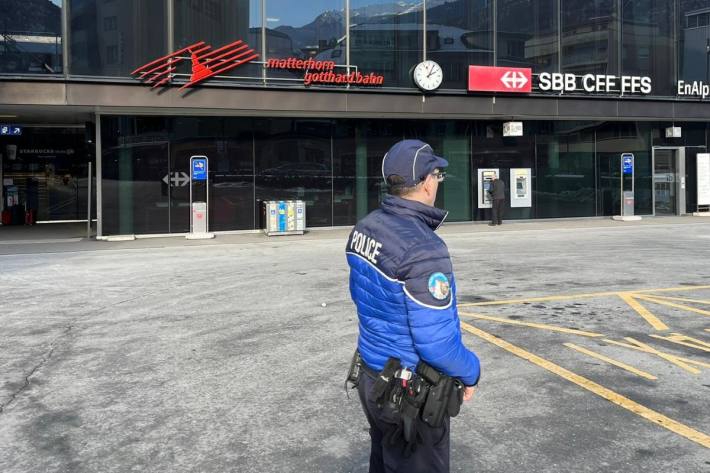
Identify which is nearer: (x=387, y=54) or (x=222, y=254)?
(x=222, y=254)

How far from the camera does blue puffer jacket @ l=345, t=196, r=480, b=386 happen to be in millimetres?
2520

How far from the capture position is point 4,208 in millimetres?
25719

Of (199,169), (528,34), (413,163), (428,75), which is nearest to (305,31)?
(428,75)

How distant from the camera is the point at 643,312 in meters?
8.10

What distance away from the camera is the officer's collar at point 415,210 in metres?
2.72

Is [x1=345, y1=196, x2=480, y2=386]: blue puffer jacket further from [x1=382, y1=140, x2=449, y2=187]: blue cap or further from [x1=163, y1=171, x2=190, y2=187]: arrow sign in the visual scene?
[x1=163, y1=171, x2=190, y2=187]: arrow sign

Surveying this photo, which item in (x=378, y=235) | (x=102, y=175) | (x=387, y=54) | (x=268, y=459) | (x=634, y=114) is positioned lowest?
(x=268, y=459)

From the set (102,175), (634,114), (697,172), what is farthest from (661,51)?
(102,175)

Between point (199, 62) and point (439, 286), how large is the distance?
17362 millimetres

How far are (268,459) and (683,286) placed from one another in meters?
8.14

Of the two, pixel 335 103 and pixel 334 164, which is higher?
pixel 335 103

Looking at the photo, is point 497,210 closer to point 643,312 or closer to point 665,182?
point 665,182

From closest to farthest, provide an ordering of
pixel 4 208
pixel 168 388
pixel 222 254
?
pixel 168 388 < pixel 222 254 < pixel 4 208

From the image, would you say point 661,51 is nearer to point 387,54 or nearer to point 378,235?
point 387,54
